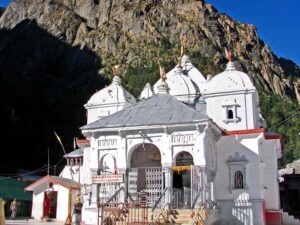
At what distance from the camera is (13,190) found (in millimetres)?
34844

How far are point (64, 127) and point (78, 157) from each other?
161 feet

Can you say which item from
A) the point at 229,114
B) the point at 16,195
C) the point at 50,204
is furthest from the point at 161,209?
the point at 16,195

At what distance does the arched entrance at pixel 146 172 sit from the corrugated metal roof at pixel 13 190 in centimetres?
1370

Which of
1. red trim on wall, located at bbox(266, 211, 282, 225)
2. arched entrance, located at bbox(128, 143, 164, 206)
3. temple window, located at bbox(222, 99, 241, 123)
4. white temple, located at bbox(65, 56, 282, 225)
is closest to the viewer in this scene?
white temple, located at bbox(65, 56, 282, 225)

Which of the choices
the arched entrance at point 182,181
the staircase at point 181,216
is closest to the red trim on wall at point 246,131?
the arched entrance at point 182,181

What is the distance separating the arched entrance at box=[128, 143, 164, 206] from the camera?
21188 millimetres

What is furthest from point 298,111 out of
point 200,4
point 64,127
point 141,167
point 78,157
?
point 141,167

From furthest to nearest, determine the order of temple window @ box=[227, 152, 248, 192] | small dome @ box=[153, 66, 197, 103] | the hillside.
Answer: the hillside < small dome @ box=[153, 66, 197, 103] < temple window @ box=[227, 152, 248, 192]

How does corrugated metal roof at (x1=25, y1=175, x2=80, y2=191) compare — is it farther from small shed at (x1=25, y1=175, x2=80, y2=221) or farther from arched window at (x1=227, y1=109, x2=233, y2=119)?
arched window at (x1=227, y1=109, x2=233, y2=119)

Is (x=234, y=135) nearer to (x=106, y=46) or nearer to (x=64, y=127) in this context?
(x=64, y=127)

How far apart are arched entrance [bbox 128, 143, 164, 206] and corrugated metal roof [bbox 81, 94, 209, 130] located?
4.20 ft

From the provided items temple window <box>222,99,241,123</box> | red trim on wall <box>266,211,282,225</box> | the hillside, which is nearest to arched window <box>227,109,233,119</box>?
temple window <box>222,99,241,123</box>

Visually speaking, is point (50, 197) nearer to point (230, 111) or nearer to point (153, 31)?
point (230, 111)

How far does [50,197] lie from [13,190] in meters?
4.85
